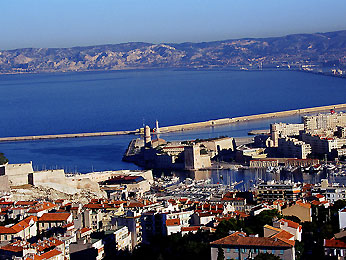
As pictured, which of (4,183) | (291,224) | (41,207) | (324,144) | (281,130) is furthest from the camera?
(281,130)

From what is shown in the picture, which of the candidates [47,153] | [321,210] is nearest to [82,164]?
[47,153]

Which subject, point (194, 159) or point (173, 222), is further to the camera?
point (194, 159)

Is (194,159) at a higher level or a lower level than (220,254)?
lower

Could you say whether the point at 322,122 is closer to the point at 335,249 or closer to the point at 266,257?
the point at 335,249

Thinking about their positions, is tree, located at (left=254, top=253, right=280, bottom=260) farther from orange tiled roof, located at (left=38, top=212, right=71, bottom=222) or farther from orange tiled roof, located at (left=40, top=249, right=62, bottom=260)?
orange tiled roof, located at (left=38, top=212, right=71, bottom=222)

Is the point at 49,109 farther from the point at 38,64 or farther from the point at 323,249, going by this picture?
the point at 38,64

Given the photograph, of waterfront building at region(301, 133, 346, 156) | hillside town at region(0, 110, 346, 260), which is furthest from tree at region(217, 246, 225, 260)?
waterfront building at region(301, 133, 346, 156)

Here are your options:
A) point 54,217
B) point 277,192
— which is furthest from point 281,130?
point 54,217
